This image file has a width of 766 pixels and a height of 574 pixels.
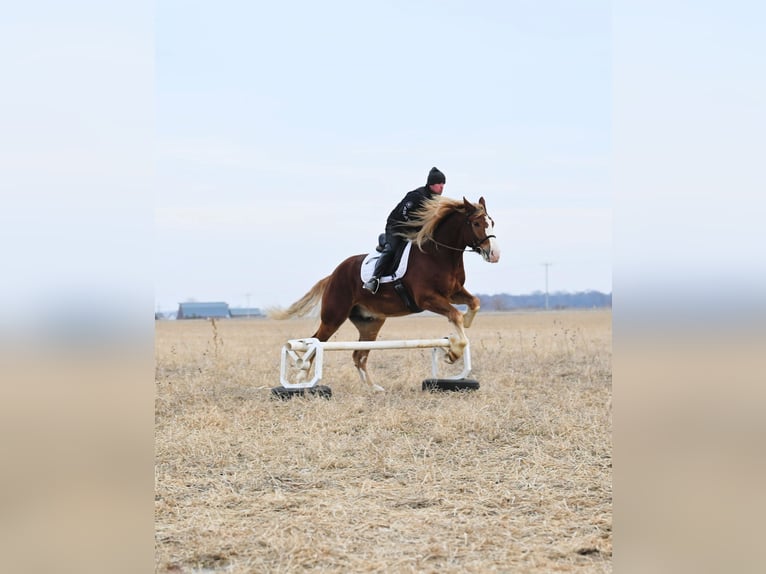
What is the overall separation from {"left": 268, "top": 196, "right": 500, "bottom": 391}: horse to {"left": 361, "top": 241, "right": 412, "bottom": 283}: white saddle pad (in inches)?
2.6

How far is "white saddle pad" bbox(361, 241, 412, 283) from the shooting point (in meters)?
9.24

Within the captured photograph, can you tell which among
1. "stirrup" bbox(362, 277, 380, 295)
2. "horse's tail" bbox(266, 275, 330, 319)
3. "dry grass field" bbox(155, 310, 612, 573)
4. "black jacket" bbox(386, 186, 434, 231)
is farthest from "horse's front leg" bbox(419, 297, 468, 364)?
"horse's tail" bbox(266, 275, 330, 319)

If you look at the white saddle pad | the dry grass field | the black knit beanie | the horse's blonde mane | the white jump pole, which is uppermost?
the black knit beanie

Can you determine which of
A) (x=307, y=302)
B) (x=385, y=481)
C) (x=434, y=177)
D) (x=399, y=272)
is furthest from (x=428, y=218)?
(x=385, y=481)

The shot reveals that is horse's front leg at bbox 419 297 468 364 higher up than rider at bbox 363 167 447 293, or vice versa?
rider at bbox 363 167 447 293

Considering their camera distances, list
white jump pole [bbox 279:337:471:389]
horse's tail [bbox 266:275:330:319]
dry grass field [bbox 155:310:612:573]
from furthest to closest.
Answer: horse's tail [bbox 266:275:330:319] → white jump pole [bbox 279:337:471:389] → dry grass field [bbox 155:310:612:573]

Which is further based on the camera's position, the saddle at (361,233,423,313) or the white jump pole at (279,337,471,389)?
the saddle at (361,233,423,313)

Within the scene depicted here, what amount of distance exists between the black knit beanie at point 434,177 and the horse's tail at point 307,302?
207cm

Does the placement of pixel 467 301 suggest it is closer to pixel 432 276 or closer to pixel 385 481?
pixel 432 276

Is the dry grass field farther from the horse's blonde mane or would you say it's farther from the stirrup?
the horse's blonde mane

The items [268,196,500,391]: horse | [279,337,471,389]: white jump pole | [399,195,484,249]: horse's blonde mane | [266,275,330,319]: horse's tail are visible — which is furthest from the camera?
[266,275,330,319]: horse's tail
